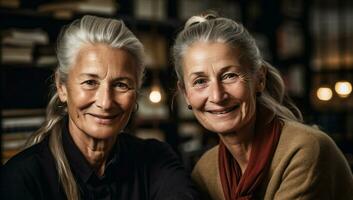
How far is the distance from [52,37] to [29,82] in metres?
0.32

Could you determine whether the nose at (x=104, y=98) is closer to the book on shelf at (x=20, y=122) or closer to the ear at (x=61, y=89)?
the ear at (x=61, y=89)

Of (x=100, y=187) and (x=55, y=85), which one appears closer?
(x=100, y=187)

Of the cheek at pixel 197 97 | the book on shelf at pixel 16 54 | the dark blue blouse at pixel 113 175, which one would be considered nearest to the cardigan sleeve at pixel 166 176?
the dark blue blouse at pixel 113 175

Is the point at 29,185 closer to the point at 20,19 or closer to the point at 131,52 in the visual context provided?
the point at 131,52

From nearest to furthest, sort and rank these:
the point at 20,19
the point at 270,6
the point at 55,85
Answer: the point at 55,85 < the point at 20,19 < the point at 270,6

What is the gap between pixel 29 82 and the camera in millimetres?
3154

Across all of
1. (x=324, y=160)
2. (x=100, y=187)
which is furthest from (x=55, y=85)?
(x=324, y=160)

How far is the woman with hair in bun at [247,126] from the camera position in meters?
1.62

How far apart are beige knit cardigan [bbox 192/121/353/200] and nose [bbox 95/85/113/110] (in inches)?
22.1

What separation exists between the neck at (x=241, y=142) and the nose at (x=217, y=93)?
0.16 m

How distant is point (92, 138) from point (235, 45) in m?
0.56

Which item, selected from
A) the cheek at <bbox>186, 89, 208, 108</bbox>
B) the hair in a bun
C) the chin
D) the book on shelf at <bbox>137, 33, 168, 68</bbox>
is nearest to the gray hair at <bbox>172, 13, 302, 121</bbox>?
the hair in a bun

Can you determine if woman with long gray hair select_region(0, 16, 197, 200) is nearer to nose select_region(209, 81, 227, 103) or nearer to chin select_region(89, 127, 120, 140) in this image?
chin select_region(89, 127, 120, 140)

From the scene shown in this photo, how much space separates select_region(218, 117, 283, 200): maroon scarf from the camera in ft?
5.48
